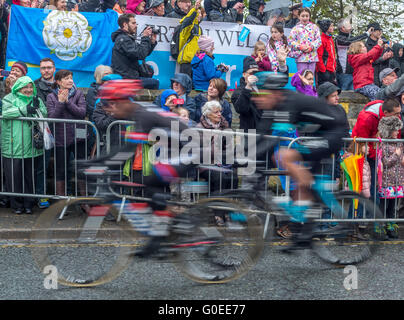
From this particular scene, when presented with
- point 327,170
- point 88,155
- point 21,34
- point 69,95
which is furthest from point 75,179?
point 21,34

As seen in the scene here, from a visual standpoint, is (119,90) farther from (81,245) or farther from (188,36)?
(188,36)

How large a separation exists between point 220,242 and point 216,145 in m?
2.23

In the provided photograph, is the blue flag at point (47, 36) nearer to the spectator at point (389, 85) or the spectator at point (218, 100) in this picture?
the spectator at point (218, 100)

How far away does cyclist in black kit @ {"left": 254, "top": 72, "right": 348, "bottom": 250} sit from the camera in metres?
5.29

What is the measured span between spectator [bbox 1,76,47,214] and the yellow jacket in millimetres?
3310

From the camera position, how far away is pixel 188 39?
1055cm

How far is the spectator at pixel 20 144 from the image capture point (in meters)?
7.84

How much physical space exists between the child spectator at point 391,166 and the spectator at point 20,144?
4.63m

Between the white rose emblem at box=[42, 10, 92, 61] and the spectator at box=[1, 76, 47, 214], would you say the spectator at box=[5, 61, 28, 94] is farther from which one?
the white rose emblem at box=[42, 10, 92, 61]

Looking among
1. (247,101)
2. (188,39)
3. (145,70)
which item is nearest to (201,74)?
(188,39)

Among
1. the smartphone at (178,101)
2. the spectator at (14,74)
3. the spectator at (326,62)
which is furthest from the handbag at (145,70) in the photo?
the spectator at (326,62)

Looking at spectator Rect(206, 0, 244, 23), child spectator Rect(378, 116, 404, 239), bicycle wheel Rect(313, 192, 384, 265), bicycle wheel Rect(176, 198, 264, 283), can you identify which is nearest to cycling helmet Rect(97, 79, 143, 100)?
bicycle wheel Rect(176, 198, 264, 283)

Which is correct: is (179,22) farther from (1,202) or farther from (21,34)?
(1,202)

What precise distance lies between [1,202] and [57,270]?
11.9 feet
